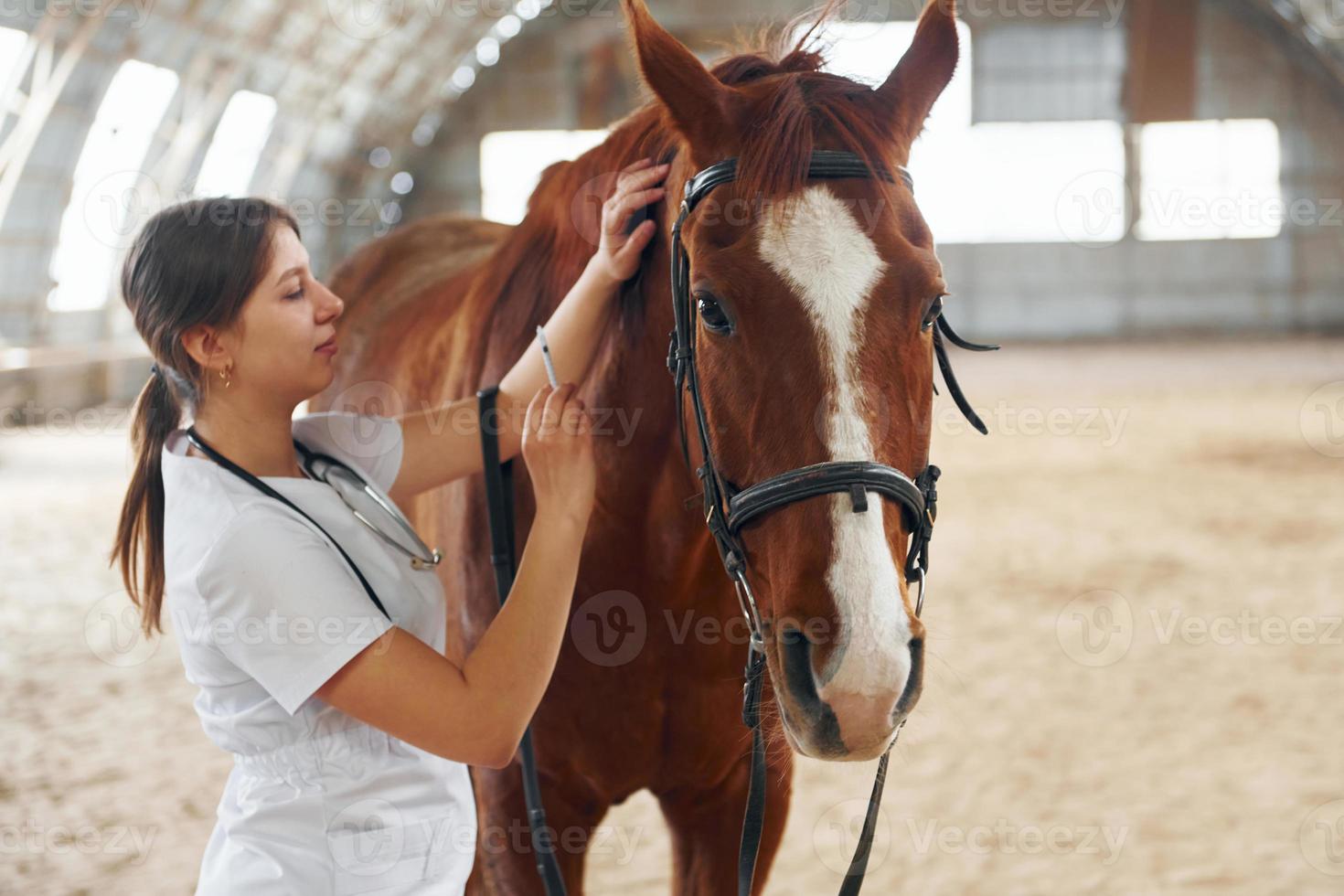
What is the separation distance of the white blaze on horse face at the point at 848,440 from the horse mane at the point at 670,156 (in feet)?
0.20

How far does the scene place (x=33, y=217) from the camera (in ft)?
37.8

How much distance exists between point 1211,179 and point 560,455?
20.5 meters

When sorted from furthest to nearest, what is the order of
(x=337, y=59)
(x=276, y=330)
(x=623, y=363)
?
1. (x=337, y=59)
2. (x=623, y=363)
3. (x=276, y=330)

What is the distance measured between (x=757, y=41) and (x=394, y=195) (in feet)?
64.0

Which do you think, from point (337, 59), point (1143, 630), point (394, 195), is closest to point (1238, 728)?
point (1143, 630)

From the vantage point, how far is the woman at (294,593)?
3.92 feet

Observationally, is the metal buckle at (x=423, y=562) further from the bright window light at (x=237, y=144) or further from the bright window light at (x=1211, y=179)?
the bright window light at (x=1211, y=179)

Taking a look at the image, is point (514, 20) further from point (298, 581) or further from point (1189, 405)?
point (298, 581)

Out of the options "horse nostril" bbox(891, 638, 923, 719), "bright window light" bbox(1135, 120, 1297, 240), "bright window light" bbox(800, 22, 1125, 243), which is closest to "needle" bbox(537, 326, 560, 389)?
"horse nostril" bbox(891, 638, 923, 719)

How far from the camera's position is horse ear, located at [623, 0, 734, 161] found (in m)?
1.29

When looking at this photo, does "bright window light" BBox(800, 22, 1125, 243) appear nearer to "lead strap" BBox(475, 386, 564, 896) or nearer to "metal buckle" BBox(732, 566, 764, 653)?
"lead strap" BBox(475, 386, 564, 896)

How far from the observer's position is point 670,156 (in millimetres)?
1482

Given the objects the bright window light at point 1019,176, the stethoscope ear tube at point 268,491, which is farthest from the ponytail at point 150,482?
the bright window light at point 1019,176

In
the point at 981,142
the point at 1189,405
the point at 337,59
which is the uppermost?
the point at 337,59
